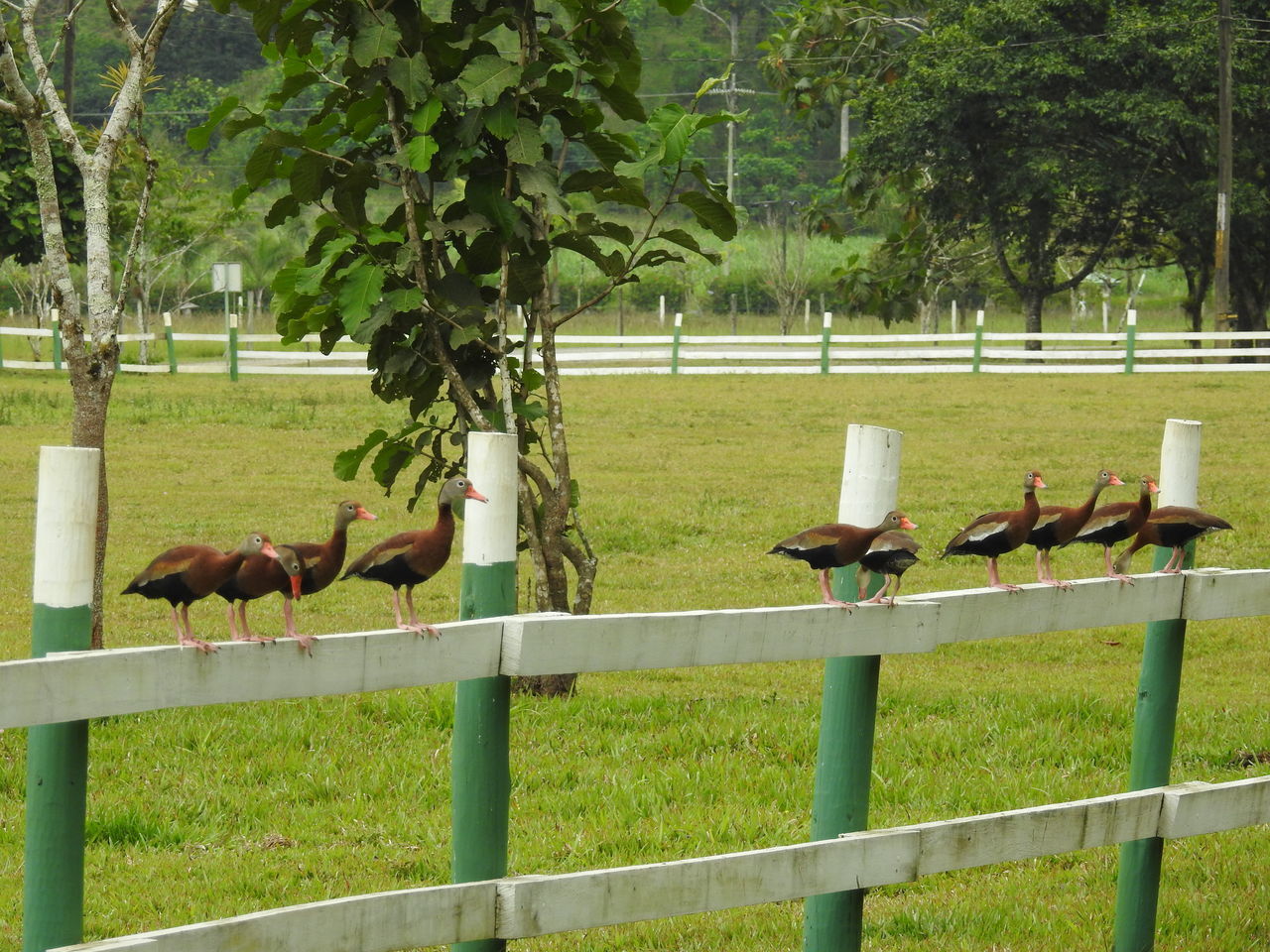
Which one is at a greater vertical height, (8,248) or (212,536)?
(8,248)

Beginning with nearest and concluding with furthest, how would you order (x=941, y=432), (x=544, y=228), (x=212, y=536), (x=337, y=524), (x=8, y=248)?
(x=337, y=524)
(x=544, y=228)
(x=212, y=536)
(x=941, y=432)
(x=8, y=248)

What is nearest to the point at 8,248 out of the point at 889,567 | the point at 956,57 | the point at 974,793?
the point at 956,57

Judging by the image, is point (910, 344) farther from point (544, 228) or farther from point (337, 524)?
point (337, 524)

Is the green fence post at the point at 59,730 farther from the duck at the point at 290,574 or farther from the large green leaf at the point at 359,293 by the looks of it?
the large green leaf at the point at 359,293

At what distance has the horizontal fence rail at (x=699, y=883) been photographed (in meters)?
3.27

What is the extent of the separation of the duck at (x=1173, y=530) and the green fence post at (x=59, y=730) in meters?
3.03

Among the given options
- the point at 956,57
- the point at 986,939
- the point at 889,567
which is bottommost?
the point at 986,939

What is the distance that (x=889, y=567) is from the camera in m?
4.18

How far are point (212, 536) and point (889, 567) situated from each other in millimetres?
11347

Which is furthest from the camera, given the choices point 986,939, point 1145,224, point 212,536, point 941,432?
point 1145,224

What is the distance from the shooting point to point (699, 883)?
12.6 ft

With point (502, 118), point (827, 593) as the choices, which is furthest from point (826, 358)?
point (827, 593)

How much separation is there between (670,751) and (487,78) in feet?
10.7

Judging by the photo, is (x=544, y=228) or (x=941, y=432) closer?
(x=544, y=228)
